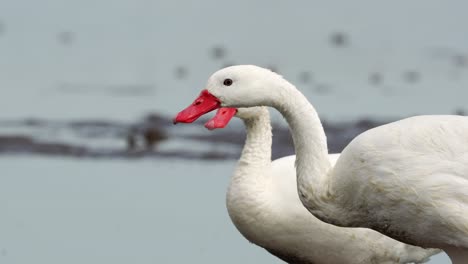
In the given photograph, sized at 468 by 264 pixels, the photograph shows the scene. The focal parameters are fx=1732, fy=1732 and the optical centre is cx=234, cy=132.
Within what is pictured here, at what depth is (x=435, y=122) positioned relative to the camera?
32.4 feet

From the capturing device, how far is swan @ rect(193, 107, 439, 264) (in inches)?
450

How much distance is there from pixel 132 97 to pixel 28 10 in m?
7.87

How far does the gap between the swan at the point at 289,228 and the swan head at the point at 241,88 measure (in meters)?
1.53

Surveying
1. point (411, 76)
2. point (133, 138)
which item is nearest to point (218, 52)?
point (411, 76)

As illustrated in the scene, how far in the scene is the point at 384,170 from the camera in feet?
31.8

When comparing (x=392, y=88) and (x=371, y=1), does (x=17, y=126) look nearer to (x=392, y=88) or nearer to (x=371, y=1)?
(x=392, y=88)

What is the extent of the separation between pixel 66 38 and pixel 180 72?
387 cm

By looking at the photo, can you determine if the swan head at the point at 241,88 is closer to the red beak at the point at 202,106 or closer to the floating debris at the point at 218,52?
the red beak at the point at 202,106

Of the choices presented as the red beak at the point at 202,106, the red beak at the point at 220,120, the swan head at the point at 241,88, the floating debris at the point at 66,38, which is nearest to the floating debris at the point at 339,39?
the floating debris at the point at 66,38

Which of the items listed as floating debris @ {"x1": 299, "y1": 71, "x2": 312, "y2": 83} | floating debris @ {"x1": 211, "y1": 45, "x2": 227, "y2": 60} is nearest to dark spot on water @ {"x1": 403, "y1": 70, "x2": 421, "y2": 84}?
floating debris @ {"x1": 299, "y1": 71, "x2": 312, "y2": 83}

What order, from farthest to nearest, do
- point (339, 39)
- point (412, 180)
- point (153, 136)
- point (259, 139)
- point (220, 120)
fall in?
point (339, 39)
point (153, 136)
point (259, 139)
point (220, 120)
point (412, 180)

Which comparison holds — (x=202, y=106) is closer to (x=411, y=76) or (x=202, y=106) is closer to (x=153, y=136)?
(x=153, y=136)

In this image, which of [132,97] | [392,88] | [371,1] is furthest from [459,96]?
[371,1]

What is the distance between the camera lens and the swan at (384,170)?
962cm
